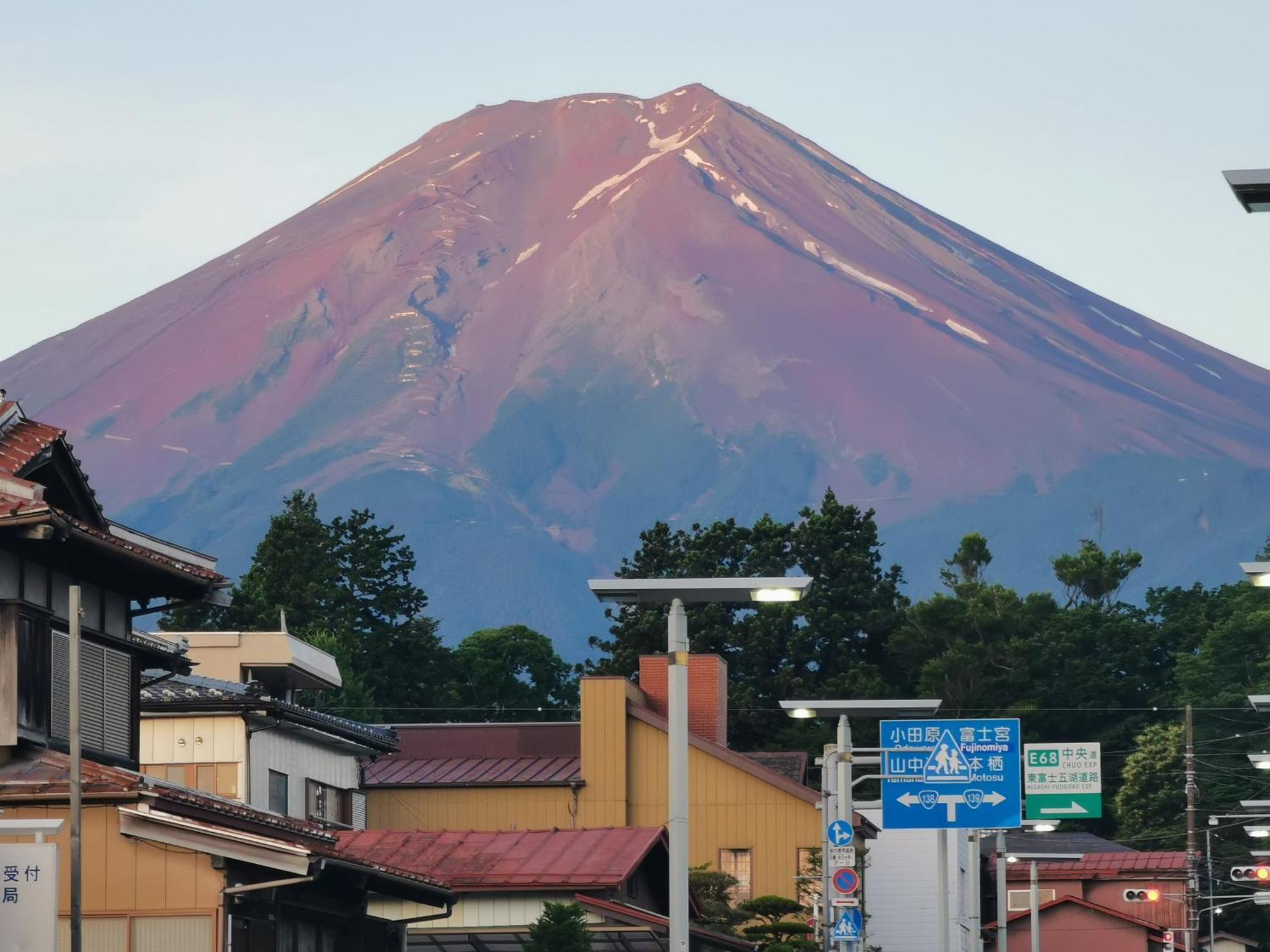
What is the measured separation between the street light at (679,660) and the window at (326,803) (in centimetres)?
2084

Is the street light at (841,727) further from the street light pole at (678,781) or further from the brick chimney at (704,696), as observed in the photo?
the street light pole at (678,781)

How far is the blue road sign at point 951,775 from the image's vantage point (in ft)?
161

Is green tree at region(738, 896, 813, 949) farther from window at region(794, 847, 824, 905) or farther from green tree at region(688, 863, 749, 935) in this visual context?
window at region(794, 847, 824, 905)

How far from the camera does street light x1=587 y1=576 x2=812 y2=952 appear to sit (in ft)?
73.9

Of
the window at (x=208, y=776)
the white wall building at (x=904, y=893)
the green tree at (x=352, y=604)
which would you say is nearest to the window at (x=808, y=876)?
the white wall building at (x=904, y=893)

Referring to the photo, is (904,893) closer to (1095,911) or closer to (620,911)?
(1095,911)

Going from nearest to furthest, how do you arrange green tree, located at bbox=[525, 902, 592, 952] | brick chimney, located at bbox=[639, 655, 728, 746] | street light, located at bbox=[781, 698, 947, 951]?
green tree, located at bbox=[525, 902, 592, 952] → street light, located at bbox=[781, 698, 947, 951] → brick chimney, located at bbox=[639, 655, 728, 746]

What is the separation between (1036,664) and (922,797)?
79.1 metres

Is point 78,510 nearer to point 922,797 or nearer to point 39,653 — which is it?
point 39,653

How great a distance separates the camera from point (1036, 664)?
126 m

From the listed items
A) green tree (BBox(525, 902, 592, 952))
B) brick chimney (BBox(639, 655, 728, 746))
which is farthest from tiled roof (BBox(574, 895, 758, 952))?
brick chimney (BBox(639, 655, 728, 746))

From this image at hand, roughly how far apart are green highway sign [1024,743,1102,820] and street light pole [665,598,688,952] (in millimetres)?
47205

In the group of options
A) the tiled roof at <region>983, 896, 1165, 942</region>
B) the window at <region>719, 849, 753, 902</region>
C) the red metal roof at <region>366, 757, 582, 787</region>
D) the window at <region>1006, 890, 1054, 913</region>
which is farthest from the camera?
the window at <region>1006, 890, 1054, 913</region>

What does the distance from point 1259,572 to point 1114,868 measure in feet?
214
